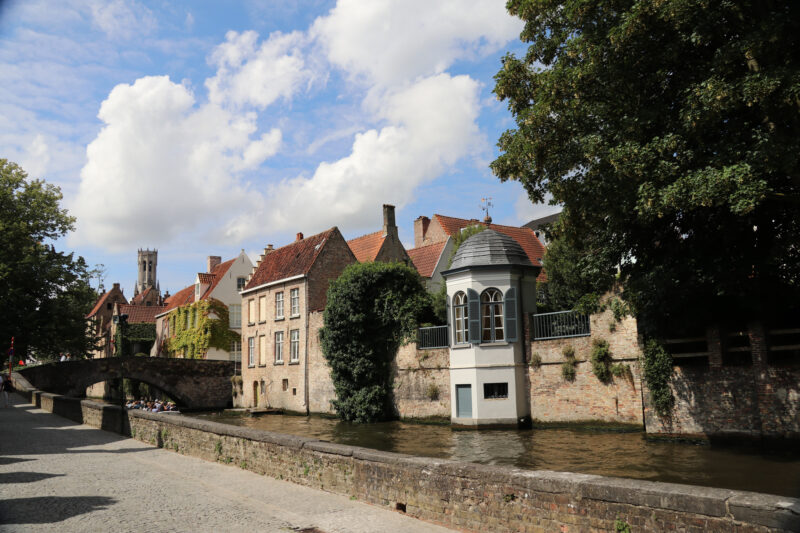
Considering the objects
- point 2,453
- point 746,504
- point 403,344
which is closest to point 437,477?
point 746,504

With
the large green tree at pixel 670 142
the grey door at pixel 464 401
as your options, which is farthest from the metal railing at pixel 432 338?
the large green tree at pixel 670 142

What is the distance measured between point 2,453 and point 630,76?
1752cm

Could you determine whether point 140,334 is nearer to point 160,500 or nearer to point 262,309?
point 262,309

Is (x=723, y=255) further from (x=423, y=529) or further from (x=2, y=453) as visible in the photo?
(x=2, y=453)

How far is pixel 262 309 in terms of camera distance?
41844 millimetres

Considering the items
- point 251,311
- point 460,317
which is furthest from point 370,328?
point 251,311

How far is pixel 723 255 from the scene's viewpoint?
1587cm

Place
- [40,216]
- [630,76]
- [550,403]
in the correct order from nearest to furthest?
[630,76] → [550,403] → [40,216]

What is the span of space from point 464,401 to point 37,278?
25067mm

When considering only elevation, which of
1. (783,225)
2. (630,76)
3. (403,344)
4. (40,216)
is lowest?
(403,344)

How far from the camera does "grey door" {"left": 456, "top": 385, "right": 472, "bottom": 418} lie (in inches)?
1000

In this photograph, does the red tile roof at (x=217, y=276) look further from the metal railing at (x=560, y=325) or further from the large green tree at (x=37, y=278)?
the metal railing at (x=560, y=325)

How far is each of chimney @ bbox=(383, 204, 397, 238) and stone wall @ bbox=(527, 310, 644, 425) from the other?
18428 mm

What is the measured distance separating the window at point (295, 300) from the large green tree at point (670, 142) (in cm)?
2338
